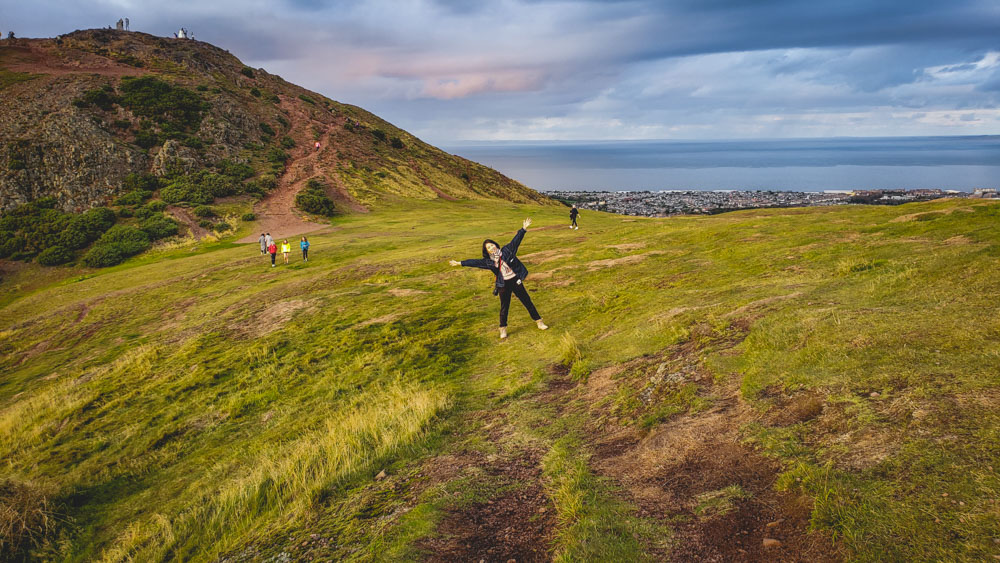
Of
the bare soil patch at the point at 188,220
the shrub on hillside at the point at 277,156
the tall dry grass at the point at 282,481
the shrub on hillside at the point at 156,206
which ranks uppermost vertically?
the shrub on hillside at the point at 277,156

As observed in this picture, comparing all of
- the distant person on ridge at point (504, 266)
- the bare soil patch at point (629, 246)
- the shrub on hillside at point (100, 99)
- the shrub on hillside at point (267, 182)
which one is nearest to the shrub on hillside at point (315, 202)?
the shrub on hillside at point (267, 182)

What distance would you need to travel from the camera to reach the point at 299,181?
66.4 m

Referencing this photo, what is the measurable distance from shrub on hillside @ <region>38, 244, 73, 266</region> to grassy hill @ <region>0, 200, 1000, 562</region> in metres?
33.7

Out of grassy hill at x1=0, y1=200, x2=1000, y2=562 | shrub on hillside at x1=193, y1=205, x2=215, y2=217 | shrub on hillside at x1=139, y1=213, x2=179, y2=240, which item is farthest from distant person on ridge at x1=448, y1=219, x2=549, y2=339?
shrub on hillside at x1=193, y1=205, x2=215, y2=217

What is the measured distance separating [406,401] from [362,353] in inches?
170

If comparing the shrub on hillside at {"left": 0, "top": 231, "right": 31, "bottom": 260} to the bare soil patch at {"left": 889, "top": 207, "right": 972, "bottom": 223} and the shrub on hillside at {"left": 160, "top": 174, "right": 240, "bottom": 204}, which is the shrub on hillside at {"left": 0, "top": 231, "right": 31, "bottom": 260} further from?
the bare soil patch at {"left": 889, "top": 207, "right": 972, "bottom": 223}

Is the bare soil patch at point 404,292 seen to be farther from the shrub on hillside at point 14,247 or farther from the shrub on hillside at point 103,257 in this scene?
the shrub on hillside at point 14,247

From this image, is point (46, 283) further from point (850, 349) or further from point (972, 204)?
point (972, 204)

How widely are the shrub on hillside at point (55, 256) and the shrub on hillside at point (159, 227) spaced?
6292mm

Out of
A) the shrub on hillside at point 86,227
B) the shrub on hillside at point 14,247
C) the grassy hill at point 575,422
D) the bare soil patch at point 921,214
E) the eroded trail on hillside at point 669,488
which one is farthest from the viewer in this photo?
the shrub on hillside at point 86,227

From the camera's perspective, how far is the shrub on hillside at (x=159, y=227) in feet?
151

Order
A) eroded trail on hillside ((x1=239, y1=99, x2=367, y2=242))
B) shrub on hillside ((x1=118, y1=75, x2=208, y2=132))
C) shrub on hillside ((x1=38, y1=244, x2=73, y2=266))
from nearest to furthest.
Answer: shrub on hillside ((x1=38, y1=244, x2=73, y2=266))
eroded trail on hillside ((x1=239, y1=99, x2=367, y2=242))
shrub on hillside ((x1=118, y1=75, x2=208, y2=132))

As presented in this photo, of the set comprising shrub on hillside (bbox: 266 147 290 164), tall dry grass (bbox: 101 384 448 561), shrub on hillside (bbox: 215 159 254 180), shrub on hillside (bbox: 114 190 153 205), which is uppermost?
shrub on hillside (bbox: 266 147 290 164)

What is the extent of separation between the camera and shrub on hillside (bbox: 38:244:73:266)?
1635 inches
